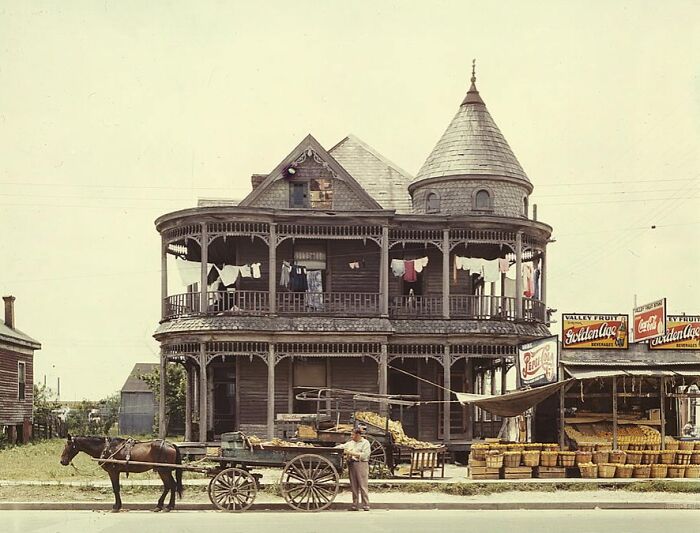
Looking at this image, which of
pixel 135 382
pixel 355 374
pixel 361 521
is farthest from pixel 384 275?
pixel 135 382

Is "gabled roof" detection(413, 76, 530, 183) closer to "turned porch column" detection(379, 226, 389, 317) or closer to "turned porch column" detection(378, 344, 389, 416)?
"turned porch column" detection(379, 226, 389, 317)

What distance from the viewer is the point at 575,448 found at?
25969mm

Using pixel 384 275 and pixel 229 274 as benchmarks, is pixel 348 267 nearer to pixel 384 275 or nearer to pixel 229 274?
pixel 384 275

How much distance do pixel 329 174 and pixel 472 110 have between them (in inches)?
262

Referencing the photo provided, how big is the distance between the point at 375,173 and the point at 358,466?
20.4 m

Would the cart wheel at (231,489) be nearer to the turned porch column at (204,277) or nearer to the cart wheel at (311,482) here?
the cart wheel at (311,482)

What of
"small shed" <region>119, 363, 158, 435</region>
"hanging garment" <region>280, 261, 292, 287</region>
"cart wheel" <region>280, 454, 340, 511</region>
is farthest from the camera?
"small shed" <region>119, 363, 158, 435</region>

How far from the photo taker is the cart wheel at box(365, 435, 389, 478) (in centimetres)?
2366

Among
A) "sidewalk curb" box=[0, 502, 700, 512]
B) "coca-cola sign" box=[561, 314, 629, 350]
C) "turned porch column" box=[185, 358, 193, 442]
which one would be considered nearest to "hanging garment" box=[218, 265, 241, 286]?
"turned porch column" box=[185, 358, 193, 442]

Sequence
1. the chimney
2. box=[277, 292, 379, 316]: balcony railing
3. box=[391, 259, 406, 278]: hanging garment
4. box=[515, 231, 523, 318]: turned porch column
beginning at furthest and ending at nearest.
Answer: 1. the chimney
2. box=[391, 259, 406, 278]: hanging garment
3. box=[515, 231, 523, 318]: turned porch column
4. box=[277, 292, 379, 316]: balcony railing

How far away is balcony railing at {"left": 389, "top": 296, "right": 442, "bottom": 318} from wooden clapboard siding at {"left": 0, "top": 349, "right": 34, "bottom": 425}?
19.9m

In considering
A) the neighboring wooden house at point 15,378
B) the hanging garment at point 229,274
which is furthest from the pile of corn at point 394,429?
the neighboring wooden house at point 15,378

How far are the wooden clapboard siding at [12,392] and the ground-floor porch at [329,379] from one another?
1255 cm

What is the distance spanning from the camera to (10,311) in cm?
4938
